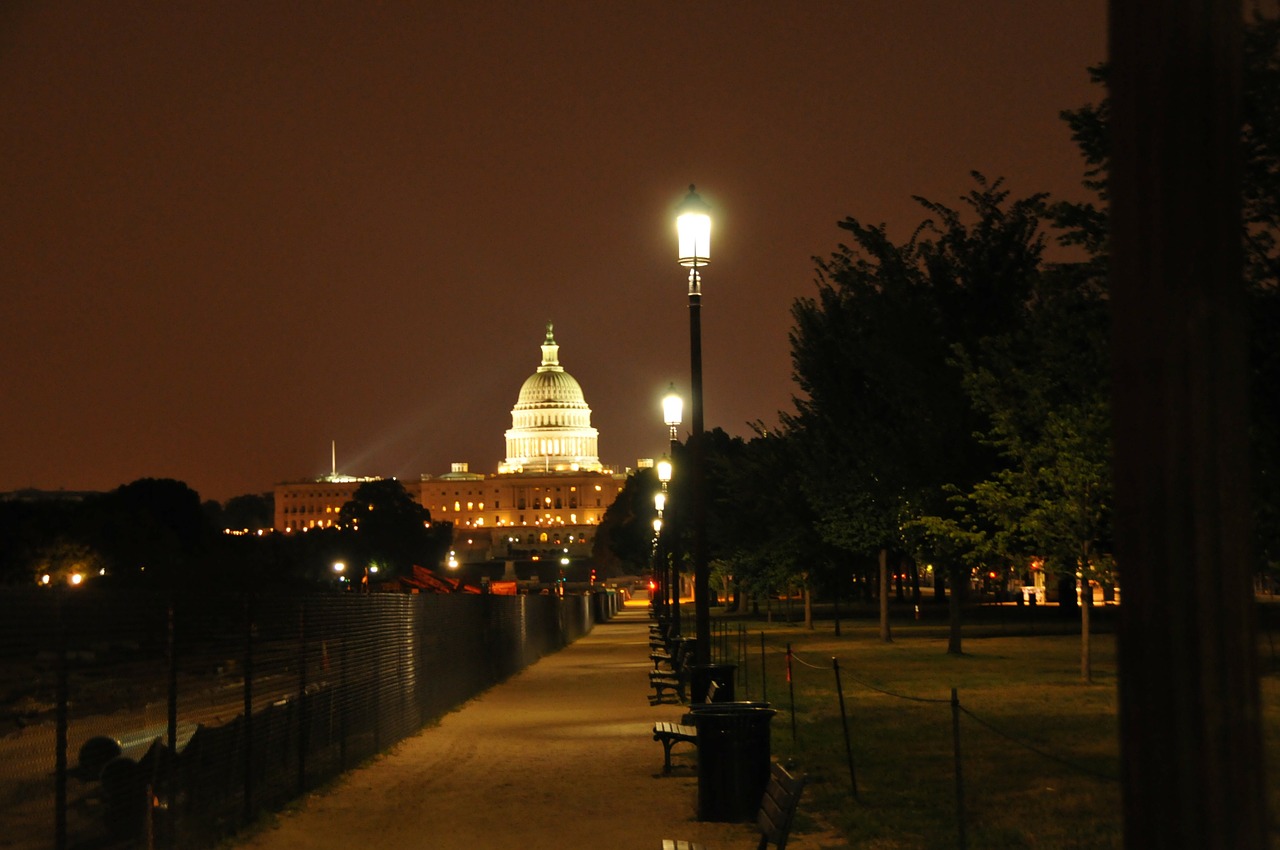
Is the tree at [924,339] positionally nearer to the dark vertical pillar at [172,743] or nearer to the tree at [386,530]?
the dark vertical pillar at [172,743]

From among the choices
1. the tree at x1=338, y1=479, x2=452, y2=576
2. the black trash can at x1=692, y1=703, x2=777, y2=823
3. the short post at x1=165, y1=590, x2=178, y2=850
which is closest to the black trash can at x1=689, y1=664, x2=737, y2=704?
the black trash can at x1=692, y1=703, x2=777, y2=823

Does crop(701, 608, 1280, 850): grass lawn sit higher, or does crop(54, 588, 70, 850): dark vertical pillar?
crop(54, 588, 70, 850): dark vertical pillar

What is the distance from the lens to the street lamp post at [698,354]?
20.9 m

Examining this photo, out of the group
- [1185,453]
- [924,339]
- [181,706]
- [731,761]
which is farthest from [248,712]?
[924,339]

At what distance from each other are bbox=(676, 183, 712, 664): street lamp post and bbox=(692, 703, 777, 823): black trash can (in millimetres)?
6587

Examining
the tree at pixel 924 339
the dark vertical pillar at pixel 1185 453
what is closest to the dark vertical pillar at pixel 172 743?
the dark vertical pillar at pixel 1185 453

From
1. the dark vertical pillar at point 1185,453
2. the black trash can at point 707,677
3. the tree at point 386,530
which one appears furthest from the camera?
the tree at point 386,530

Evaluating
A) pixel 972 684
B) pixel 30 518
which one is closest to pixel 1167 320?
pixel 972 684

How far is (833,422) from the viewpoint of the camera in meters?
43.5

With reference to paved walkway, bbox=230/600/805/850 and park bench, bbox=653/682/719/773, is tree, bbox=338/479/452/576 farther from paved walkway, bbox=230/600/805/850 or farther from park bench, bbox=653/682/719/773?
park bench, bbox=653/682/719/773

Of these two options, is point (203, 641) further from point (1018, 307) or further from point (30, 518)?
point (30, 518)

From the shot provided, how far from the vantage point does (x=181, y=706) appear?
12125 mm

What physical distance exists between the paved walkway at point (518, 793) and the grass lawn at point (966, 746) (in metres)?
1.35

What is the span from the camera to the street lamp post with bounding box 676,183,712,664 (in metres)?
20.9
